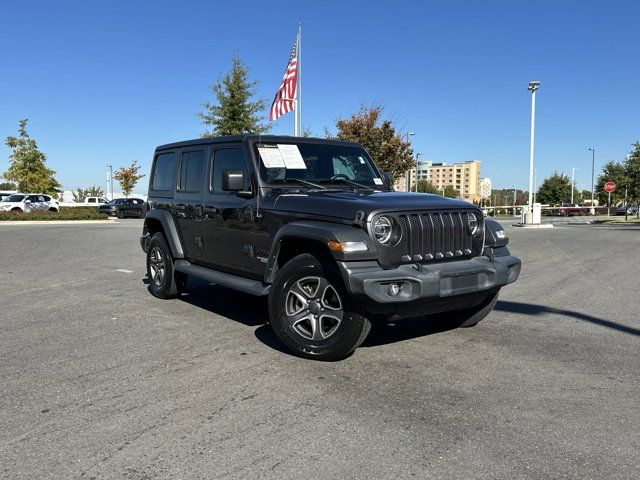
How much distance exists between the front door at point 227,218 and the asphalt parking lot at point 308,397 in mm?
729

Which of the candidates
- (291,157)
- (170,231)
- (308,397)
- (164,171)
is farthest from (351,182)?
(164,171)

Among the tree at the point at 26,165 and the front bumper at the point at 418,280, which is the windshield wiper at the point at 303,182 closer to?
the front bumper at the point at 418,280

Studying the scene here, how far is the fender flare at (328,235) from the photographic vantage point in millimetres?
4090

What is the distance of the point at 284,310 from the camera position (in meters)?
4.58

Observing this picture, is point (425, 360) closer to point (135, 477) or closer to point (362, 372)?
point (362, 372)

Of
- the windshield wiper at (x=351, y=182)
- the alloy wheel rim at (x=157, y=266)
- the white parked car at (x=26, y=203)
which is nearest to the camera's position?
the windshield wiper at (x=351, y=182)

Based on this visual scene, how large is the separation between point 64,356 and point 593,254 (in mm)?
11699

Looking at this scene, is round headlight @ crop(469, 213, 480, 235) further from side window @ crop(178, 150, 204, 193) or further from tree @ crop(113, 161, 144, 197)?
tree @ crop(113, 161, 144, 197)

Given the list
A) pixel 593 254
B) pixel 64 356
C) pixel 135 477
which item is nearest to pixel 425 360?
pixel 135 477

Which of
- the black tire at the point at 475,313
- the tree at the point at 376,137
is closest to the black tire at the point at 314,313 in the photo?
the black tire at the point at 475,313

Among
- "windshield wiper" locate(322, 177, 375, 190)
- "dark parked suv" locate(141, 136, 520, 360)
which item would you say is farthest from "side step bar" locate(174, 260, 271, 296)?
"windshield wiper" locate(322, 177, 375, 190)

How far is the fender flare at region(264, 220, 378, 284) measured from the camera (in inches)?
161

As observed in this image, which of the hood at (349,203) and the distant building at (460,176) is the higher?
the distant building at (460,176)

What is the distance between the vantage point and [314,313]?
14.6ft
